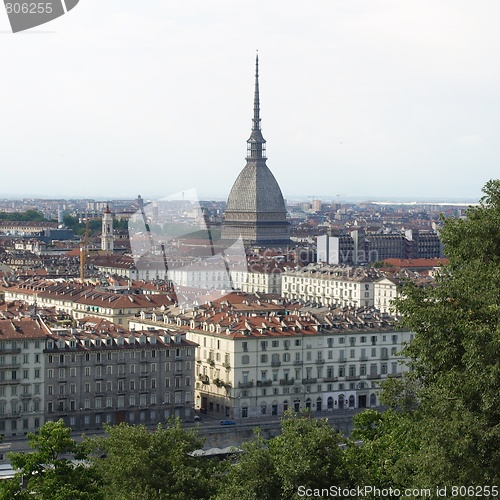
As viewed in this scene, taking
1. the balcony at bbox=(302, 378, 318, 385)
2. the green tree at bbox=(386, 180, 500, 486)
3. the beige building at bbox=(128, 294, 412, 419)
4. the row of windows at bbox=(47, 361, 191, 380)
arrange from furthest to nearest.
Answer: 1. the balcony at bbox=(302, 378, 318, 385)
2. the beige building at bbox=(128, 294, 412, 419)
3. the row of windows at bbox=(47, 361, 191, 380)
4. the green tree at bbox=(386, 180, 500, 486)

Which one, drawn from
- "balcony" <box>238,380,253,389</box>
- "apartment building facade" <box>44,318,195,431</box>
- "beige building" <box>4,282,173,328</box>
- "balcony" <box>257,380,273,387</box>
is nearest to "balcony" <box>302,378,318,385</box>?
"balcony" <box>257,380,273,387</box>

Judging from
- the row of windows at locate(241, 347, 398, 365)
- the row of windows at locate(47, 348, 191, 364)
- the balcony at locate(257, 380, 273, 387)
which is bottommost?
the balcony at locate(257, 380, 273, 387)

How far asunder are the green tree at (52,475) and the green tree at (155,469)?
0.46 metres

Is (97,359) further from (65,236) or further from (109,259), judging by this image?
(65,236)

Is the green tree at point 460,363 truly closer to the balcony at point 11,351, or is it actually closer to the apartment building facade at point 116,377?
the balcony at point 11,351

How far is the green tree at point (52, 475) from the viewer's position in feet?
79.4

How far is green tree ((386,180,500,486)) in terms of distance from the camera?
20344 millimetres

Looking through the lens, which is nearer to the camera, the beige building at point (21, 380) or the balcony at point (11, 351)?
the beige building at point (21, 380)

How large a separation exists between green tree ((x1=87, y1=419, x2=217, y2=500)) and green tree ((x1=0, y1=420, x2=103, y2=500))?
46 centimetres

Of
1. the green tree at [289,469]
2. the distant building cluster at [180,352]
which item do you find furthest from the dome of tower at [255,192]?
the green tree at [289,469]

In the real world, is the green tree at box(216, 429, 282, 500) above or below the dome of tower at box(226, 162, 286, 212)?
below

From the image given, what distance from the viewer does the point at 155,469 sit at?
2553 cm

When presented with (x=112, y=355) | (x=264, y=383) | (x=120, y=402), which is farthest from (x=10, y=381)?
(x=264, y=383)

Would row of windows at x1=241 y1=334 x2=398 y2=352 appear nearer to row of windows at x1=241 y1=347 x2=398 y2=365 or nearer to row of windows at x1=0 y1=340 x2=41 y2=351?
row of windows at x1=241 y1=347 x2=398 y2=365
